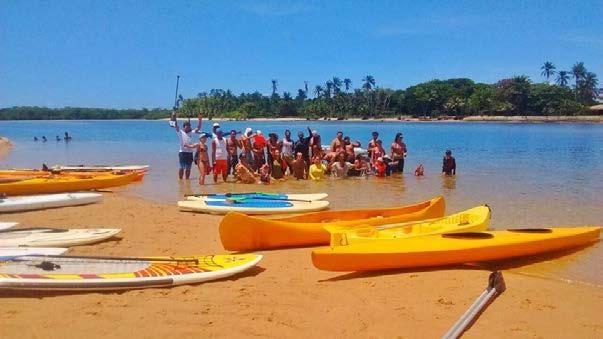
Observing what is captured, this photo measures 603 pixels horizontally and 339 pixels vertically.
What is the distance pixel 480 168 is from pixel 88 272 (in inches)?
666

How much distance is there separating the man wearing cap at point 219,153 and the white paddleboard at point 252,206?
13.0 feet

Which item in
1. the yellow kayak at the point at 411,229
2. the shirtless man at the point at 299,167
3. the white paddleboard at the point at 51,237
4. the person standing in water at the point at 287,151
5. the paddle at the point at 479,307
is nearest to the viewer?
the paddle at the point at 479,307

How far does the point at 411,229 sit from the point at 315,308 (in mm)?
2772

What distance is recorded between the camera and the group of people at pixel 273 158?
14297 mm

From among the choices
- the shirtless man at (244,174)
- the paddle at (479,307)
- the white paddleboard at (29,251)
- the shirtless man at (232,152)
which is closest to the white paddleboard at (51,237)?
the white paddleboard at (29,251)

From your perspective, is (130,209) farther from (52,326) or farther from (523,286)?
(523,286)

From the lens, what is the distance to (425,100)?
99875 millimetres

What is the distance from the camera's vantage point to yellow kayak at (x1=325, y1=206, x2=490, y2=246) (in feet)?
21.3

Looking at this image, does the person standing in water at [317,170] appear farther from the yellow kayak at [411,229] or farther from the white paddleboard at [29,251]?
the white paddleboard at [29,251]

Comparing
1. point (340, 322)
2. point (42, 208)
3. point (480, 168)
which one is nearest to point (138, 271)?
point (340, 322)

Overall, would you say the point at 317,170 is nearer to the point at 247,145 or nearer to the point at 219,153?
the point at 247,145

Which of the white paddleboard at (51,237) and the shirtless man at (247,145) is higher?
the shirtless man at (247,145)

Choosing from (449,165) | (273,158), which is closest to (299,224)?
(273,158)

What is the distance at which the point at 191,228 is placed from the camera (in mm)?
8492
